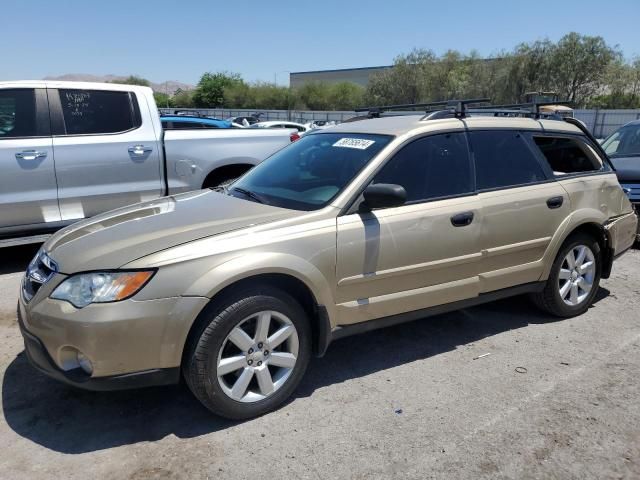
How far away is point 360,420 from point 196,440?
92 centimetres

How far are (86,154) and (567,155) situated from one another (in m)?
4.87

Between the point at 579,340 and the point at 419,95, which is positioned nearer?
the point at 579,340

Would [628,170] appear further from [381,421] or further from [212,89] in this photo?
[212,89]

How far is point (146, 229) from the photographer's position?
10.2 feet

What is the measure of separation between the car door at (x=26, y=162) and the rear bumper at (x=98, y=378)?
10.6 ft

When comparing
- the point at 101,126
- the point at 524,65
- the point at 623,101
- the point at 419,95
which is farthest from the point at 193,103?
the point at 101,126

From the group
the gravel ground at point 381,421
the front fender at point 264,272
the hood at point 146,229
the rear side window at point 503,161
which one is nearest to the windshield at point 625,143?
the rear side window at point 503,161

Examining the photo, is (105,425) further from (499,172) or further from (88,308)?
(499,172)

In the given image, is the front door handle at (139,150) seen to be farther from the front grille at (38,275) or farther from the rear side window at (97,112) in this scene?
the front grille at (38,275)

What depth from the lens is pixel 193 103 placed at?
84.9m

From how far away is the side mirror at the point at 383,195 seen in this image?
3.22 meters

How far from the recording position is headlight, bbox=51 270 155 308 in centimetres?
269

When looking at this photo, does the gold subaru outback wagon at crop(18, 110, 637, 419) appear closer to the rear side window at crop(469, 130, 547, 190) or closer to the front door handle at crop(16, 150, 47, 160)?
the rear side window at crop(469, 130, 547, 190)

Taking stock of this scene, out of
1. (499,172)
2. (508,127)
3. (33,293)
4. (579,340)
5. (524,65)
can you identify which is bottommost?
(579,340)
